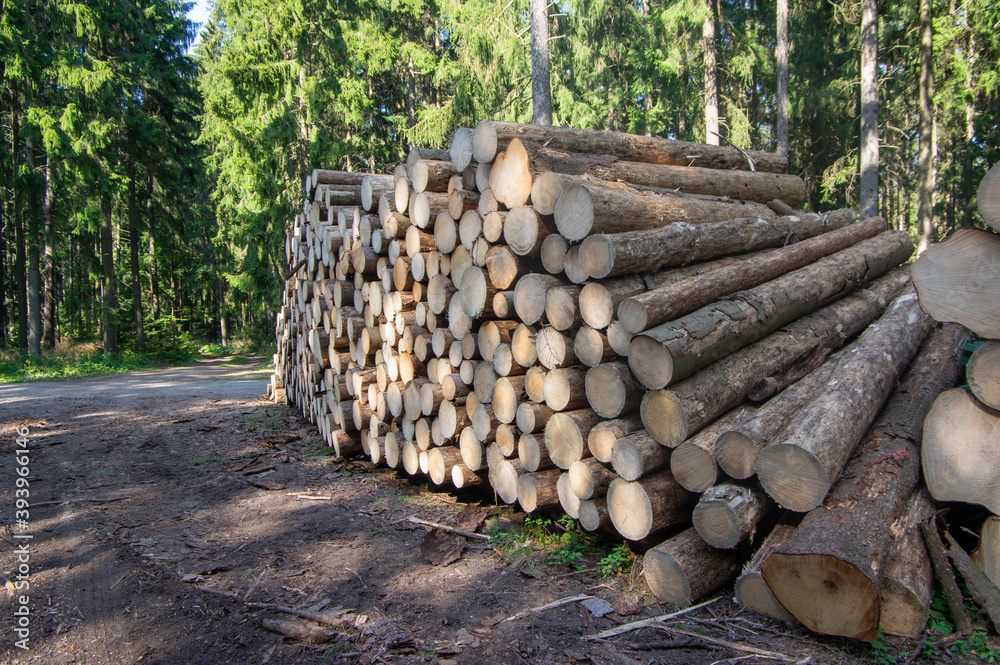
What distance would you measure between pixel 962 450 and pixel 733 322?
4.70ft

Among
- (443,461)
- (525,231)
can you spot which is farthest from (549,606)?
(525,231)

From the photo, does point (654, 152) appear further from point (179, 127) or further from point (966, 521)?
point (179, 127)

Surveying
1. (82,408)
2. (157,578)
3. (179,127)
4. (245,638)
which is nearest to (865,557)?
(245,638)

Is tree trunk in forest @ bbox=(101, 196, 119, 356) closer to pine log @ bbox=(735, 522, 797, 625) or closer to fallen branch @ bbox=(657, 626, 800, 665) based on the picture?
fallen branch @ bbox=(657, 626, 800, 665)

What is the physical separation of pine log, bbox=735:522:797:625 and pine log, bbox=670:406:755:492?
44 centimetres

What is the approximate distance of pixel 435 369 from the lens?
5582 millimetres

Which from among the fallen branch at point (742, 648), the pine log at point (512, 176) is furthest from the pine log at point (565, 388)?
the fallen branch at point (742, 648)

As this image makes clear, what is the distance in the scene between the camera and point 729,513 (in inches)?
127

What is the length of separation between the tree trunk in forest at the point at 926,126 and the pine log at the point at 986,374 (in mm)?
16285

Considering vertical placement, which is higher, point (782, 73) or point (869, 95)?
point (782, 73)

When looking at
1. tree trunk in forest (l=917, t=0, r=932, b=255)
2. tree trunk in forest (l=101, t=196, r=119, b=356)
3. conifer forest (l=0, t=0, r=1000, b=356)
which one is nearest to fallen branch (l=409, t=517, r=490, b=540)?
conifer forest (l=0, t=0, r=1000, b=356)

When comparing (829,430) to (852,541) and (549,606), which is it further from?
(549,606)

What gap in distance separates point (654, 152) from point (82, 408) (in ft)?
31.9

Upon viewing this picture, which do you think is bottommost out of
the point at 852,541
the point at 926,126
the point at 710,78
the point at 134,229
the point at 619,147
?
the point at 852,541
